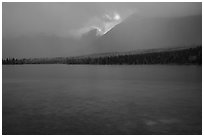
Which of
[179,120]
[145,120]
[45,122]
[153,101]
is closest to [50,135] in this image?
[45,122]

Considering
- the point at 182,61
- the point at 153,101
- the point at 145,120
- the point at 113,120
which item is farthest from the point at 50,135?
the point at 182,61

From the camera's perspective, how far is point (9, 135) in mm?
7738

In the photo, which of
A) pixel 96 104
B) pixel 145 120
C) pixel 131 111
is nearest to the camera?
pixel 145 120

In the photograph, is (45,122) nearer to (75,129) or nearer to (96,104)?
(75,129)

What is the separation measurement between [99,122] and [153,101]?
235 inches

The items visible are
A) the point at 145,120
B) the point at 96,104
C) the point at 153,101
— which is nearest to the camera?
the point at 145,120

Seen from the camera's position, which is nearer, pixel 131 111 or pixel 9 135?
pixel 9 135

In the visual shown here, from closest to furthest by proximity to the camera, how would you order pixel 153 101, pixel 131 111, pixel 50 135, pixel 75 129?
pixel 50 135 → pixel 75 129 → pixel 131 111 → pixel 153 101

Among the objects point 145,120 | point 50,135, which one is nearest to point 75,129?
point 50,135

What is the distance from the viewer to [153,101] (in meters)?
14.7

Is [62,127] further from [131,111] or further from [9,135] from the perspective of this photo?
[131,111]

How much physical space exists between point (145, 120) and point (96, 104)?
4193 mm

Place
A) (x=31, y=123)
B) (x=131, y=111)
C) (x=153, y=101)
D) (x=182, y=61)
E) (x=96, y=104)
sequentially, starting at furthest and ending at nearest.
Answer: (x=182, y=61)
(x=153, y=101)
(x=96, y=104)
(x=131, y=111)
(x=31, y=123)

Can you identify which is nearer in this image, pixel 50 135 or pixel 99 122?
pixel 50 135
